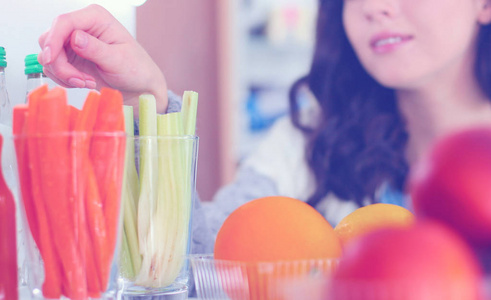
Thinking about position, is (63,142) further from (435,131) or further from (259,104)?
(259,104)

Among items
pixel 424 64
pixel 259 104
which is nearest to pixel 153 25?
pixel 259 104

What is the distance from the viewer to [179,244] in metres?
0.51

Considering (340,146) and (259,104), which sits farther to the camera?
(259,104)

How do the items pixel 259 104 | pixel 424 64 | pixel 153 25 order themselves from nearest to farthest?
pixel 424 64
pixel 153 25
pixel 259 104

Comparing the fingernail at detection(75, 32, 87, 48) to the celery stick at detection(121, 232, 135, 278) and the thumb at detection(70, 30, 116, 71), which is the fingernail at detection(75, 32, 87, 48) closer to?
the thumb at detection(70, 30, 116, 71)

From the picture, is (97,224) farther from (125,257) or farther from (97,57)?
(97,57)

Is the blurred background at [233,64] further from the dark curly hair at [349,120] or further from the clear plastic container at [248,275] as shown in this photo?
the clear plastic container at [248,275]

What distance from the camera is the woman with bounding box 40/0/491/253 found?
132 centimetres

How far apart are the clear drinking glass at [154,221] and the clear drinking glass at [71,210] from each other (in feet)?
0.26

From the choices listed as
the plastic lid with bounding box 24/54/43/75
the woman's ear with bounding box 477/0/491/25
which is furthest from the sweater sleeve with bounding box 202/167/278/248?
the woman's ear with bounding box 477/0/491/25

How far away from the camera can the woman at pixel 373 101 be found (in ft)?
4.33

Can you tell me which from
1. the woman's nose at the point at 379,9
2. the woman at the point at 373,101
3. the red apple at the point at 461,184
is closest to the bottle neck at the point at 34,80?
the red apple at the point at 461,184

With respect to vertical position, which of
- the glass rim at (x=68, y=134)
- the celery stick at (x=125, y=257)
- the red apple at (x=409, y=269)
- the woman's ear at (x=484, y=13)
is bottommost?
the celery stick at (x=125, y=257)

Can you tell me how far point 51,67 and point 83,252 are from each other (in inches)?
11.2
